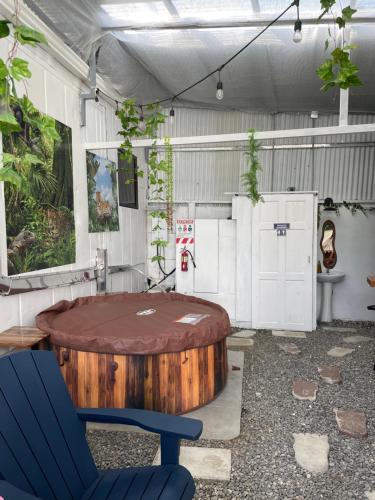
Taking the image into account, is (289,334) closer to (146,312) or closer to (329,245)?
(329,245)

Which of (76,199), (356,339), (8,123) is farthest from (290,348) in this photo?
(8,123)

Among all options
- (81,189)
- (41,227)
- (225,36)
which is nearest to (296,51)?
(225,36)

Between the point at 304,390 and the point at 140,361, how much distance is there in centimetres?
169

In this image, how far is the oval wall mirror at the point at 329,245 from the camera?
248 inches

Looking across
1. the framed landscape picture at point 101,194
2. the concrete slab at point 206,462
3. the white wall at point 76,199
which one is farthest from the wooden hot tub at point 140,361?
the framed landscape picture at point 101,194

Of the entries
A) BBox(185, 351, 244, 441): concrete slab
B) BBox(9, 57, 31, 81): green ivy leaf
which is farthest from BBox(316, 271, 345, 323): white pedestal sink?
BBox(9, 57, 31, 81): green ivy leaf

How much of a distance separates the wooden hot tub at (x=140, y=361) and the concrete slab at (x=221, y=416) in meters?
0.08

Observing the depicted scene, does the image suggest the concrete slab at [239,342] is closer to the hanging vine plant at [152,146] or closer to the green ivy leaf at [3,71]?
the hanging vine plant at [152,146]

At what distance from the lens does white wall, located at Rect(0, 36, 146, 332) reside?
3211 millimetres

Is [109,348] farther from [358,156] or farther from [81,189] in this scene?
[358,156]

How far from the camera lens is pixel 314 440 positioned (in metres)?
2.73

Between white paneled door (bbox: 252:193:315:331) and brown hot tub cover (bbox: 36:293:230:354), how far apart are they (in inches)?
69.0

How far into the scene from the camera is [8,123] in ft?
4.20

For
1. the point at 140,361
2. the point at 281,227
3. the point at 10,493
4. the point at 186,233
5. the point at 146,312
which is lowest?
the point at 140,361
